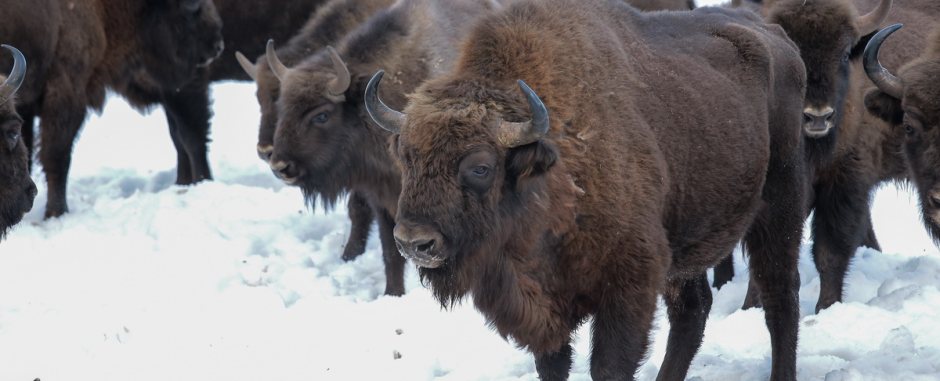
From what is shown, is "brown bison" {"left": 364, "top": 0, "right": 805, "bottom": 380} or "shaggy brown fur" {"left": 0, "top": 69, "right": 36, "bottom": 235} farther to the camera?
"shaggy brown fur" {"left": 0, "top": 69, "right": 36, "bottom": 235}

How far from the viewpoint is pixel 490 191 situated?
180 inches

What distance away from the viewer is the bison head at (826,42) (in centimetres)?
702

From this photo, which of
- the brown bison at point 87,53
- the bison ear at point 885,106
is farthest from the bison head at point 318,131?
the bison ear at point 885,106

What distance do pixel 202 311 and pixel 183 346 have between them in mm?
746

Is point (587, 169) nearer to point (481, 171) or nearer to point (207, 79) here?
point (481, 171)

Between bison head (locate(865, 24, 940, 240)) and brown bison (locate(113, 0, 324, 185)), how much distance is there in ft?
23.0

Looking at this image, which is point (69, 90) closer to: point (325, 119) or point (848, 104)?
point (325, 119)

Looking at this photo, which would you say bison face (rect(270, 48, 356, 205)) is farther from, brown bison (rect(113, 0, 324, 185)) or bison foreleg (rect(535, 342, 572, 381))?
brown bison (rect(113, 0, 324, 185))

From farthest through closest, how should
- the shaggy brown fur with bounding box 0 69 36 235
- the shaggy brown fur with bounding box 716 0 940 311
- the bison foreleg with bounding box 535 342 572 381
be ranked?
the shaggy brown fur with bounding box 716 0 940 311 < the shaggy brown fur with bounding box 0 69 36 235 < the bison foreleg with bounding box 535 342 572 381

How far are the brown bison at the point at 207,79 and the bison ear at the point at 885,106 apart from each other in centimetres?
687

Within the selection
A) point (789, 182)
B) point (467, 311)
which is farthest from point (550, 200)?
point (467, 311)

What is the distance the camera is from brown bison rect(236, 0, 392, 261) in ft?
28.0

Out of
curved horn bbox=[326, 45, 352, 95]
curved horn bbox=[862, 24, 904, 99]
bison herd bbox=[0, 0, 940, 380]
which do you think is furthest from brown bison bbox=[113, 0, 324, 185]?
curved horn bbox=[862, 24, 904, 99]

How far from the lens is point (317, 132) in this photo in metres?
7.73
